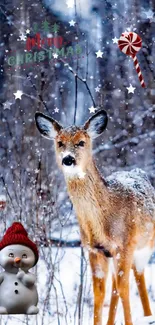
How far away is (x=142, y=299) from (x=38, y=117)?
34.4 inches

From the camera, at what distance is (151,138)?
3.19 meters

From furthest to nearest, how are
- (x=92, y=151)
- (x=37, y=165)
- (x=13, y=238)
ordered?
(x=37, y=165) < (x=92, y=151) < (x=13, y=238)

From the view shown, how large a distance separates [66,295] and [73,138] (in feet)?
A: 2.21

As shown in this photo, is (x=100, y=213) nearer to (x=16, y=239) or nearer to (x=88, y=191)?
(x=88, y=191)

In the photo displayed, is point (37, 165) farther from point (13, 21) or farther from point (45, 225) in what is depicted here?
point (13, 21)

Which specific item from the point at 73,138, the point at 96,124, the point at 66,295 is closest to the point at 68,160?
A: the point at 73,138

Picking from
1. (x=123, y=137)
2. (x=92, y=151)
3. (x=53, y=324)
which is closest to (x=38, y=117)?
(x=92, y=151)

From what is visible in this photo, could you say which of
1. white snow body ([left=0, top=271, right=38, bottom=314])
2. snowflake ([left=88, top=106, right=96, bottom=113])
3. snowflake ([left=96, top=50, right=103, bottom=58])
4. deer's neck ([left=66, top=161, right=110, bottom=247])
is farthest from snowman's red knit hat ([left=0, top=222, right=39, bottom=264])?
snowflake ([left=96, top=50, right=103, bottom=58])

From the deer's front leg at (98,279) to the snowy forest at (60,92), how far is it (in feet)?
0.71

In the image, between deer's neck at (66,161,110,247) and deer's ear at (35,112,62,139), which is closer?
deer's neck at (66,161,110,247)

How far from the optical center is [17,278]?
2633 millimetres

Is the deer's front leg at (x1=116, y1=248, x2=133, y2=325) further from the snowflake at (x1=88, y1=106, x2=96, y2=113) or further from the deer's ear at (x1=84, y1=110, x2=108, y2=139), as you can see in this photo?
the snowflake at (x1=88, y1=106, x2=96, y2=113)

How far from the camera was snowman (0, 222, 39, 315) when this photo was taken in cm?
261

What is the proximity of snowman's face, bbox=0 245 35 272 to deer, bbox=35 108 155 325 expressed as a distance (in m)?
0.30
